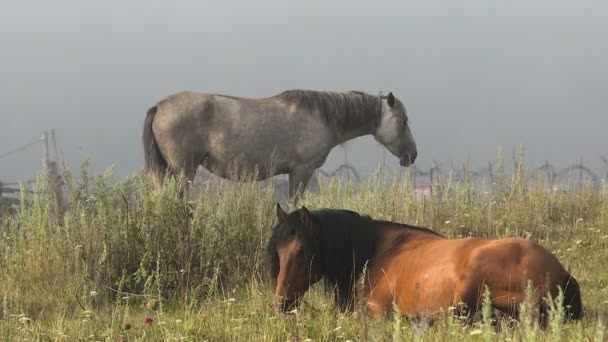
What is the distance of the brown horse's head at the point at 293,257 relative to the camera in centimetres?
488

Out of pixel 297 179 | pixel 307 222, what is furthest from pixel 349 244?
pixel 297 179

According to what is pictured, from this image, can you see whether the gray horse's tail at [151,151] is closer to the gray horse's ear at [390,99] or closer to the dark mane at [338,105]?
the dark mane at [338,105]

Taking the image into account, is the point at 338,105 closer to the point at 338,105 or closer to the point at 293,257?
the point at 338,105

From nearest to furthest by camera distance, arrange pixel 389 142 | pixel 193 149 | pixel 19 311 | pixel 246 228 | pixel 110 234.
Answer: pixel 19 311, pixel 110 234, pixel 246 228, pixel 193 149, pixel 389 142

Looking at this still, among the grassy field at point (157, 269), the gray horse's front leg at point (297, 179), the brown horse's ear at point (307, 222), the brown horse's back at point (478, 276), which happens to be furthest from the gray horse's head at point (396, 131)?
the brown horse's back at point (478, 276)

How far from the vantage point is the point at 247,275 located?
6898 mm

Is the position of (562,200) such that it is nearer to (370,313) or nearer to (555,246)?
(555,246)

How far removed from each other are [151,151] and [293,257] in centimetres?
619

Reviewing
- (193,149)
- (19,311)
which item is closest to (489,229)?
(193,149)

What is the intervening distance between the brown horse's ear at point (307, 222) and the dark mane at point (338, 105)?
5966mm

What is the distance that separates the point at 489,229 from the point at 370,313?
4585 millimetres

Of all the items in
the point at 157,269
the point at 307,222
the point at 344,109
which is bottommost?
the point at 157,269

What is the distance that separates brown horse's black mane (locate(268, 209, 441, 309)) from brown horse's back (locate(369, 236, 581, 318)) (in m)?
0.45

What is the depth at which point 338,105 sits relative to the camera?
11.2 m
